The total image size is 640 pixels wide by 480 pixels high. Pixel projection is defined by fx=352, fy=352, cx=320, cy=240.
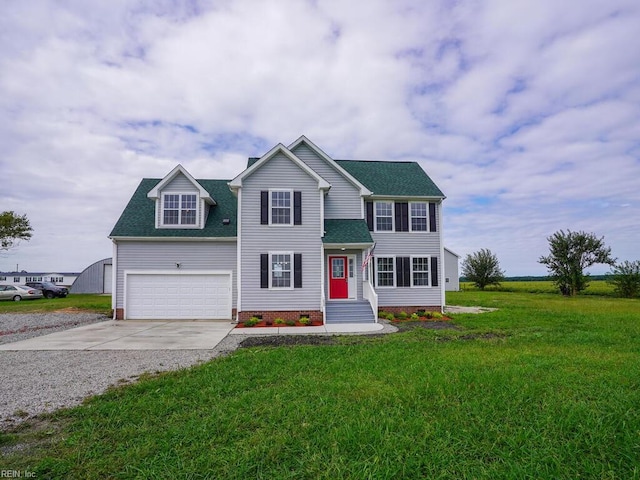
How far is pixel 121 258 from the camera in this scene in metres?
15.9

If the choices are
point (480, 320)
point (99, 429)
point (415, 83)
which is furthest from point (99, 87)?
point (480, 320)

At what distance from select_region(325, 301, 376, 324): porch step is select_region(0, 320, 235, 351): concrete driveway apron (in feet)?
13.2

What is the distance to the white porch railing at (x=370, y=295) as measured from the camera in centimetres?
1428

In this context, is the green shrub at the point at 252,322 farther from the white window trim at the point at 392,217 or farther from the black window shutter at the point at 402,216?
the black window shutter at the point at 402,216

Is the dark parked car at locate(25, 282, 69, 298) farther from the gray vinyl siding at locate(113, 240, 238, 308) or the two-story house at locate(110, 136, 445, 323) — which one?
the gray vinyl siding at locate(113, 240, 238, 308)

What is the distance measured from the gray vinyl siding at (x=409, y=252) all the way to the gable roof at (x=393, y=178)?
1690 millimetres

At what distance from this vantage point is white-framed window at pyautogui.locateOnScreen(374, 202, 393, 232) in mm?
17141

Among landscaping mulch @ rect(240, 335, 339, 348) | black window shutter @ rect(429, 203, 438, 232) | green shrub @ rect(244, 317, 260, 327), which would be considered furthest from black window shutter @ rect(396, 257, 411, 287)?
green shrub @ rect(244, 317, 260, 327)

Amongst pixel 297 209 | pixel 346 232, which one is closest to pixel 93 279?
pixel 297 209

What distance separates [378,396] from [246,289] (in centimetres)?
1015

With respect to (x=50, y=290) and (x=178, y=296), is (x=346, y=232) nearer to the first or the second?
(x=178, y=296)

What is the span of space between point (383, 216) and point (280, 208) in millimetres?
5323

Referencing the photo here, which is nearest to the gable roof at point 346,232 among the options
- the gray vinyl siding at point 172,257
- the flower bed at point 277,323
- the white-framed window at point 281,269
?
the white-framed window at point 281,269

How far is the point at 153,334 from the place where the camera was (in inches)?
470
